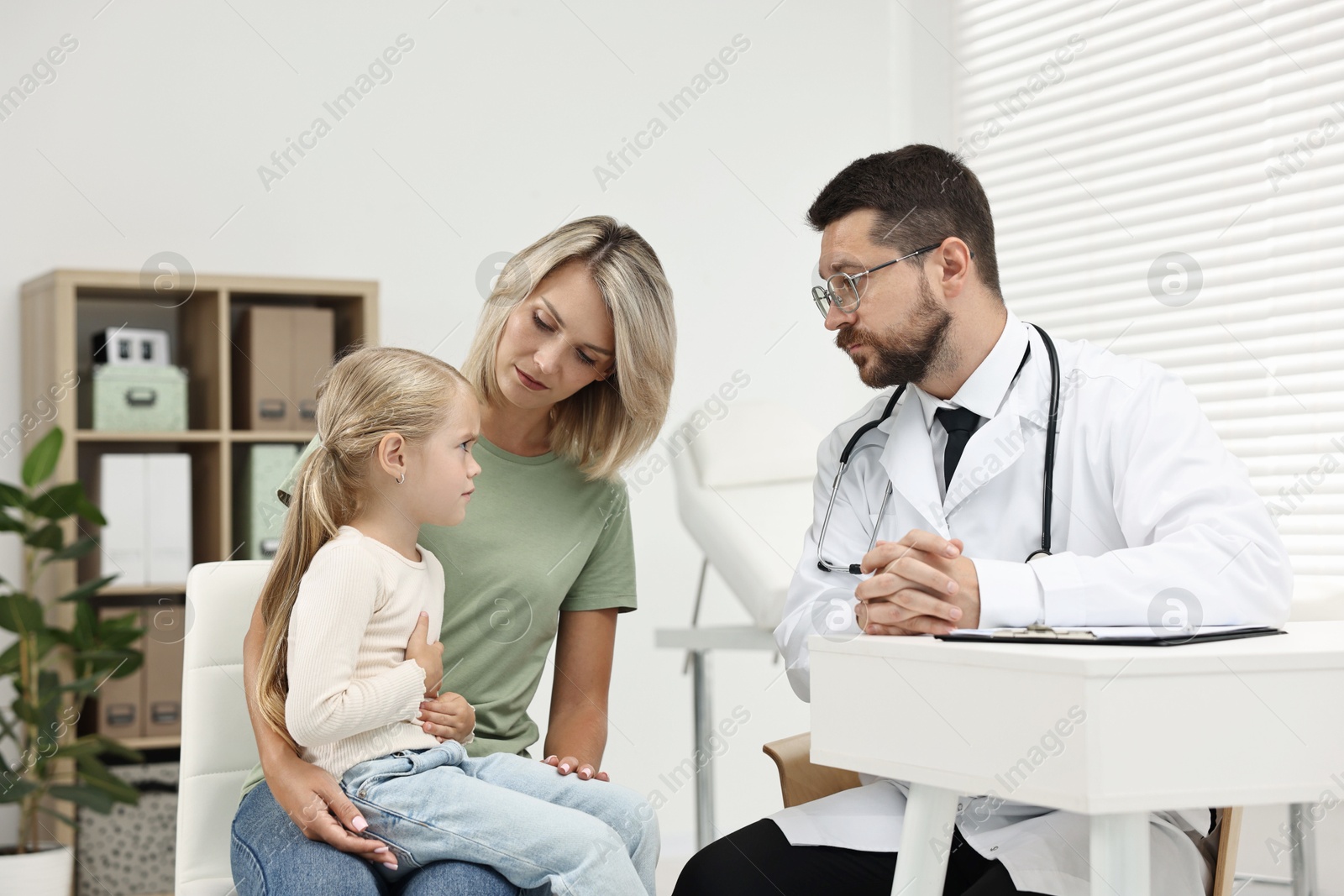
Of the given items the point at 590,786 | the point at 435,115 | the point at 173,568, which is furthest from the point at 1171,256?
the point at 173,568

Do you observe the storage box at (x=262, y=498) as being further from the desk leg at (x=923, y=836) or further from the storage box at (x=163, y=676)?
the desk leg at (x=923, y=836)

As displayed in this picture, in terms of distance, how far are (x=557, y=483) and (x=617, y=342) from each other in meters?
0.24

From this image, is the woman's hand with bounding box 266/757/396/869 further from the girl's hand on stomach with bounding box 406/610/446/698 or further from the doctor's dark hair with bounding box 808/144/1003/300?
the doctor's dark hair with bounding box 808/144/1003/300

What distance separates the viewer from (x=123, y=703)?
3225 mm

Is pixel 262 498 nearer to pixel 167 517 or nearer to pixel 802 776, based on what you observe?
pixel 167 517

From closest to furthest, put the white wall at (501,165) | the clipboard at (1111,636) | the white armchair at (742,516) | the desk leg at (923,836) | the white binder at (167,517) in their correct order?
the clipboard at (1111,636) < the desk leg at (923,836) < the white armchair at (742,516) < the white binder at (167,517) < the white wall at (501,165)

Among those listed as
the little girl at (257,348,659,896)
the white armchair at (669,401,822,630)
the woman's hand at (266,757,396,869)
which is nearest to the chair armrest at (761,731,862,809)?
the little girl at (257,348,659,896)

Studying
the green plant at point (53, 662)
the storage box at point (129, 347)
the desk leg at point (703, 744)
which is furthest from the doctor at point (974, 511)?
the storage box at point (129, 347)

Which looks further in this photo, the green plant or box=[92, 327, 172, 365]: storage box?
box=[92, 327, 172, 365]: storage box

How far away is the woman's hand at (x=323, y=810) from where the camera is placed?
1286 mm

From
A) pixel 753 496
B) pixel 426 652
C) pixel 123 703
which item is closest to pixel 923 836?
pixel 426 652

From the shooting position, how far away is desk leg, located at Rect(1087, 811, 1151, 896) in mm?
1022

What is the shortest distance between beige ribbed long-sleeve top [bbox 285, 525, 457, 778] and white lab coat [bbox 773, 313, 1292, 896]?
0.54 metres

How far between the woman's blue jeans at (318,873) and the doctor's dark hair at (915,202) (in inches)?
41.0
